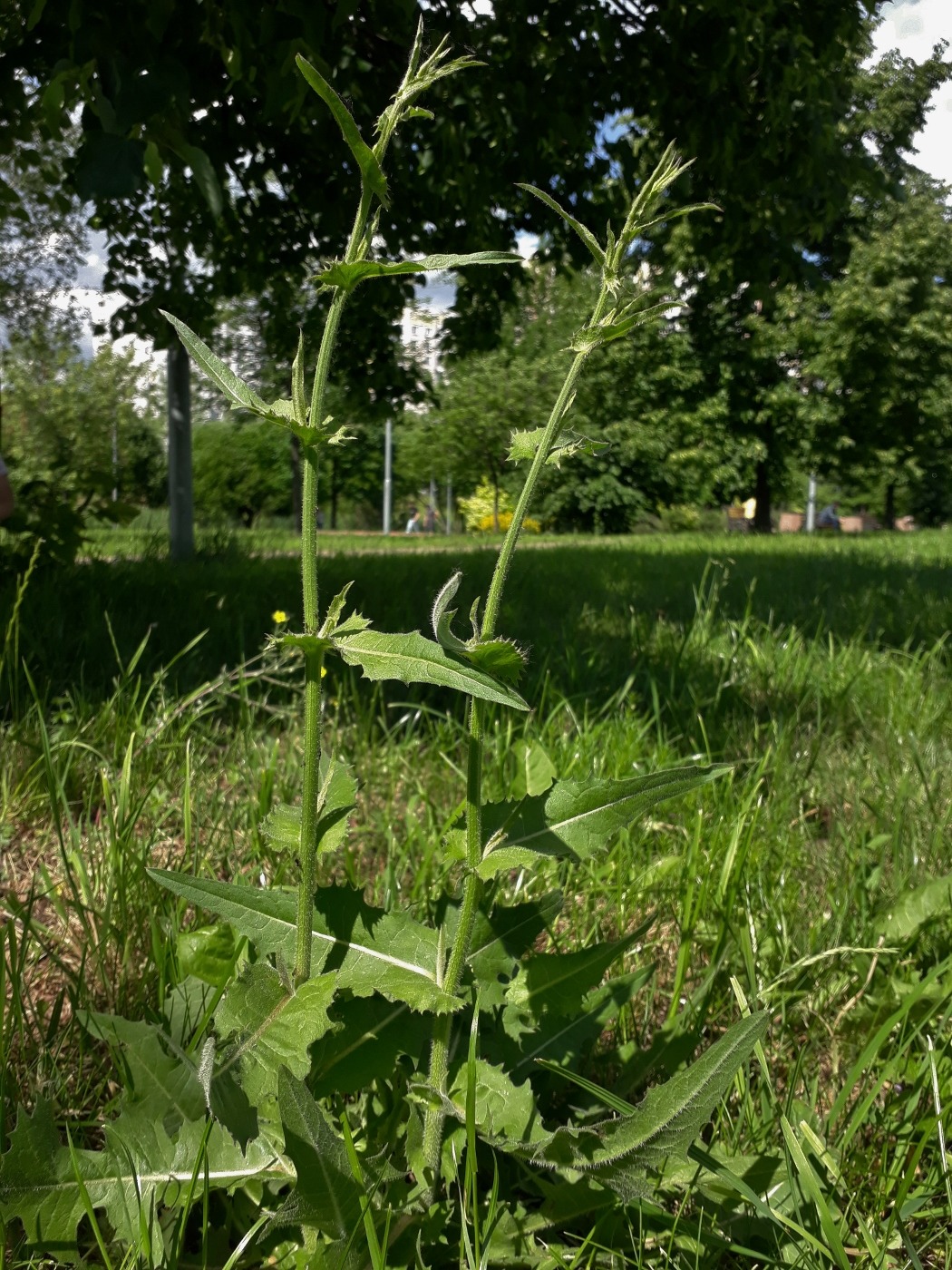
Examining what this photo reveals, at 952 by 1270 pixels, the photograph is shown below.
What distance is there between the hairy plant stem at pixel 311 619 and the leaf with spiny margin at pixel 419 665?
2.3 inches

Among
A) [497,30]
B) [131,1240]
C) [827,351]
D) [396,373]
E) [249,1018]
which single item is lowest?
[131,1240]

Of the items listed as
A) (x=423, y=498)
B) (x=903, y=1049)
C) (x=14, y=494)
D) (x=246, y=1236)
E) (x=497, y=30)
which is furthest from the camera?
(x=423, y=498)

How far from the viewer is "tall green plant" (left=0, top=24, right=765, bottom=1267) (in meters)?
0.74

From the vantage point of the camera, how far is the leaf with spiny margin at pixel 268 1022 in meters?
0.81

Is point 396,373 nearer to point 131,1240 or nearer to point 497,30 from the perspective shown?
point 497,30

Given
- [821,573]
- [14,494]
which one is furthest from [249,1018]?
[821,573]

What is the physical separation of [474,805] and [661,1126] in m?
0.31

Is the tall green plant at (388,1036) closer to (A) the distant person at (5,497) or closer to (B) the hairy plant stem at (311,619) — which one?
(B) the hairy plant stem at (311,619)

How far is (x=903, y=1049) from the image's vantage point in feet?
3.84

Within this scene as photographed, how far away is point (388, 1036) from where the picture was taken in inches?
38.0

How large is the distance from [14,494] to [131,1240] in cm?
376

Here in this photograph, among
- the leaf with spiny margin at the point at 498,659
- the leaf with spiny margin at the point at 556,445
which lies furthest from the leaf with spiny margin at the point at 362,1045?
the leaf with spiny margin at the point at 556,445

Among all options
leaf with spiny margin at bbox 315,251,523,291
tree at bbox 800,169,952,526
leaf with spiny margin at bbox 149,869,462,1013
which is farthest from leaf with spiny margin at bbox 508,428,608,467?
tree at bbox 800,169,952,526

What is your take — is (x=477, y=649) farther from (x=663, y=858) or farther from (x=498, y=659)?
(x=663, y=858)
